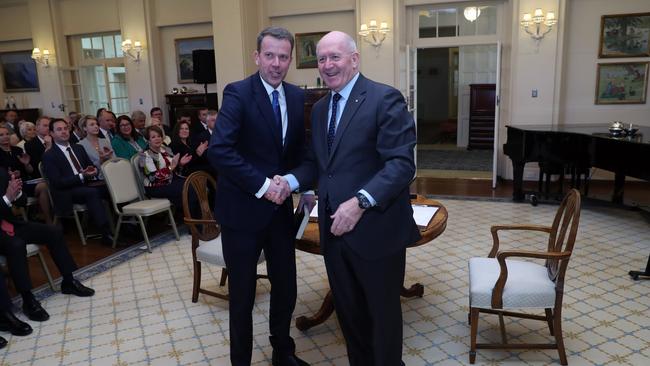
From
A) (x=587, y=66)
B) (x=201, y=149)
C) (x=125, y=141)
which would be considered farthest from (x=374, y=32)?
(x=125, y=141)

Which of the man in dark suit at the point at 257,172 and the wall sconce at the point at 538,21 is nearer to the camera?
the man in dark suit at the point at 257,172

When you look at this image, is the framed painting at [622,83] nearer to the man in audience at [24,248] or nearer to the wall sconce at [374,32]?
the wall sconce at [374,32]

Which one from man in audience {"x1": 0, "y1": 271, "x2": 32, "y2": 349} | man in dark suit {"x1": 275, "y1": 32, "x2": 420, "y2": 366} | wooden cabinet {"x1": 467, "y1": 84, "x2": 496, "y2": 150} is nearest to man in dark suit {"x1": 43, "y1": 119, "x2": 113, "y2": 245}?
man in audience {"x1": 0, "y1": 271, "x2": 32, "y2": 349}

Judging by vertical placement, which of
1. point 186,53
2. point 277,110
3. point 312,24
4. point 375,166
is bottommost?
point 375,166

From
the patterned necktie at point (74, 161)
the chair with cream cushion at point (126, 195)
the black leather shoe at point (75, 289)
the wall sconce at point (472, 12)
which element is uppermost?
the wall sconce at point (472, 12)

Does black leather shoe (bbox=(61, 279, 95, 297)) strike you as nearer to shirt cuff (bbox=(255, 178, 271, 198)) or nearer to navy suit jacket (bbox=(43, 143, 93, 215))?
navy suit jacket (bbox=(43, 143, 93, 215))

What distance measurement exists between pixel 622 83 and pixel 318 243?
6.47 metres

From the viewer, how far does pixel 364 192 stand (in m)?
1.88

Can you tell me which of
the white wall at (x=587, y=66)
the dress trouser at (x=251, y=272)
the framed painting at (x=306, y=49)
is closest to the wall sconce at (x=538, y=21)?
the white wall at (x=587, y=66)

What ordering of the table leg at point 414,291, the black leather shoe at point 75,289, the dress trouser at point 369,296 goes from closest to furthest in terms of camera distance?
the dress trouser at point 369,296 → the table leg at point 414,291 → the black leather shoe at point 75,289

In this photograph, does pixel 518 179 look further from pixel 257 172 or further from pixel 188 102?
pixel 188 102

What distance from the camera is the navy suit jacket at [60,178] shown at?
4957 mm

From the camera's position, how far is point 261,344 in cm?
300

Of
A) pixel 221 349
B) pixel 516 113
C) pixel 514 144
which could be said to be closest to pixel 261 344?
pixel 221 349
